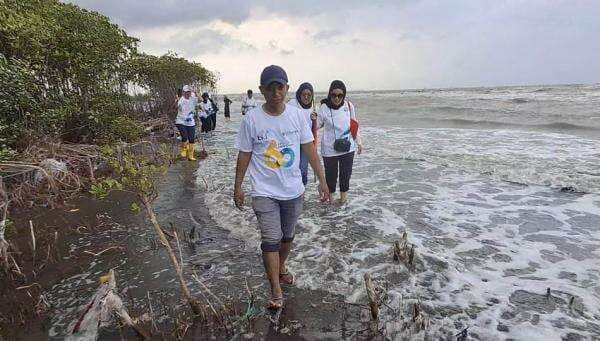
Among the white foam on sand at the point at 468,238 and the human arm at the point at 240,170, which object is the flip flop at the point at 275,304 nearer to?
the white foam on sand at the point at 468,238

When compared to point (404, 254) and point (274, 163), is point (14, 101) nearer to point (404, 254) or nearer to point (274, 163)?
point (274, 163)

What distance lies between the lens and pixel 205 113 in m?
16.3

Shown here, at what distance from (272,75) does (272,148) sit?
1.77 feet

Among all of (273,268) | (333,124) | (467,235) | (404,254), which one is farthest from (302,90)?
(273,268)

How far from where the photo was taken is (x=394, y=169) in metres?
8.99

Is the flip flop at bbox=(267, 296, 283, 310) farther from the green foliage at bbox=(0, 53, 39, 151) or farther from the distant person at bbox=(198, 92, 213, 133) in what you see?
the distant person at bbox=(198, 92, 213, 133)

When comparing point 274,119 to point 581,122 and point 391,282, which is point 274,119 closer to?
point 391,282

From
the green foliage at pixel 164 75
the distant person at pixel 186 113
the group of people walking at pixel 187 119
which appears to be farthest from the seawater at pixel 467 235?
the green foliage at pixel 164 75

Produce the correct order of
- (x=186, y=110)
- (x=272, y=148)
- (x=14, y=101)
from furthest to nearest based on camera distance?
(x=186, y=110) → (x=14, y=101) → (x=272, y=148)

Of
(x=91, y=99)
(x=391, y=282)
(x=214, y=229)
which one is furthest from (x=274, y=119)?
(x=91, y=99)

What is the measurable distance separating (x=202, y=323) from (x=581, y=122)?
724 inches

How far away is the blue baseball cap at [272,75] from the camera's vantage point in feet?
9.67

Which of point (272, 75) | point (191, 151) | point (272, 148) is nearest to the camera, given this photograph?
point (272, 75)

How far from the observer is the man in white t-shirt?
306 centimetres
